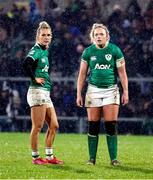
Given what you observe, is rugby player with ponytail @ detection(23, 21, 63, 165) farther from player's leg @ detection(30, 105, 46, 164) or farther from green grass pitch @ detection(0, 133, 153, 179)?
green grass pitch @ detection(0, 133, 153, 179)


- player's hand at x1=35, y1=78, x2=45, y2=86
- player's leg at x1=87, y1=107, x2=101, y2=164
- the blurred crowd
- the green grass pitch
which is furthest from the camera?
the blurred crowd

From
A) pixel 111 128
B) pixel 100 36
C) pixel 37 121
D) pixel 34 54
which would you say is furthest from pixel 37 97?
pixel 100 36

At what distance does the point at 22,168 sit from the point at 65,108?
435 inches

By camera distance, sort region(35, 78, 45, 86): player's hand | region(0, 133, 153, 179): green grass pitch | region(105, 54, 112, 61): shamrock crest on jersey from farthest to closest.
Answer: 1. region(105, 54, 112, 61): shamrock crest on jersey
2. region(35, 78, 45, 86): player's hand
3. region(0, 133, 153, 179): green grass pitch

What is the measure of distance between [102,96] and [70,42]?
11161 mm

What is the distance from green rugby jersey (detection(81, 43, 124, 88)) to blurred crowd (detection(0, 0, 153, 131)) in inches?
397

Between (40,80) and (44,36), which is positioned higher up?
(44,36)

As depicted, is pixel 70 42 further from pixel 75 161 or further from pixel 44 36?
pixel 44 36

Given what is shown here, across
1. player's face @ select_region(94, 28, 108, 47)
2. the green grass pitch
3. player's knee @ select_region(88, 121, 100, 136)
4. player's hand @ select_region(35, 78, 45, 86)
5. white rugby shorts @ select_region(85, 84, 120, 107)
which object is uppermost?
player's face @ select_region(94, 28, 108, 47)

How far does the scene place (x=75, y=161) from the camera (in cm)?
1273

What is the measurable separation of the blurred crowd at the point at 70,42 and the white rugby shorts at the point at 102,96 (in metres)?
10.1

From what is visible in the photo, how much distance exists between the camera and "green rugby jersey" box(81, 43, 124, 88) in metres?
12.0

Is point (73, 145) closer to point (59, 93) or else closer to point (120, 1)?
point (59, 93)

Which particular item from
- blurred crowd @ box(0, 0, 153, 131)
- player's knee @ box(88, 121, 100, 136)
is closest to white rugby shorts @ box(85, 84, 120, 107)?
player's knee @ box(88, 121, 100, 136)
